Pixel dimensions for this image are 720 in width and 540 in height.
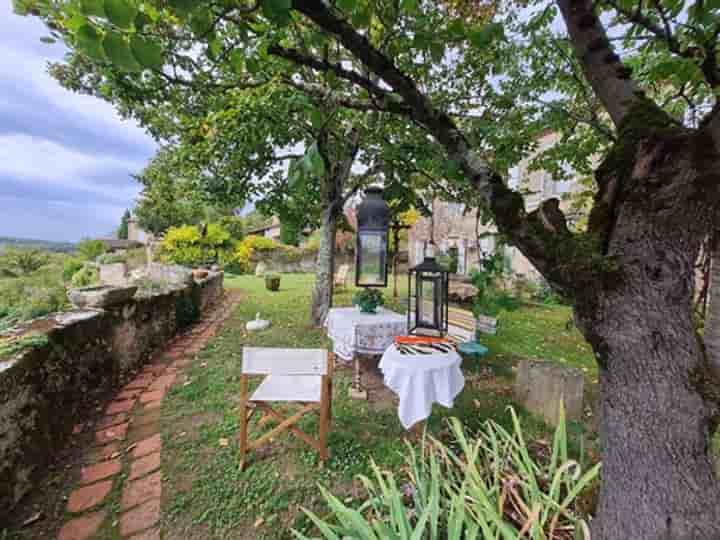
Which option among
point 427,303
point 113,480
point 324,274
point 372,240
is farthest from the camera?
point 324,274

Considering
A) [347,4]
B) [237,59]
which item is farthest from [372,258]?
[347,4]

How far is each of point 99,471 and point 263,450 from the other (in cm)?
112

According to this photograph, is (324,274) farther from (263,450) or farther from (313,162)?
(313,162)

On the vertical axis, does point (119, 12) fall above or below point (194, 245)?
above

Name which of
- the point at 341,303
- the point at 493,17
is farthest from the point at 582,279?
the point at 341,303

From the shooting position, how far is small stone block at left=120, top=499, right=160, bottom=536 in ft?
5.74

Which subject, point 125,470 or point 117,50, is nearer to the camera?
point 117,50

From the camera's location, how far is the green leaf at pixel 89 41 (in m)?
0.77

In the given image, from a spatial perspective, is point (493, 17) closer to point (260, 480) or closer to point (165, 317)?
point (260, 480)

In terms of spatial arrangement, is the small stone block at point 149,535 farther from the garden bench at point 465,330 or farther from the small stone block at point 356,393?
the garden bench at point 465,330

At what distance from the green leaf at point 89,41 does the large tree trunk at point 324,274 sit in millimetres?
4818

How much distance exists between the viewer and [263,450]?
247 cm

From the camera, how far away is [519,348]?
17.3 ft

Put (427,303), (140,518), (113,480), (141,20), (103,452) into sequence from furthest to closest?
(427,303)
(103,452)
(113,480)
(140,518)
(141,20)
